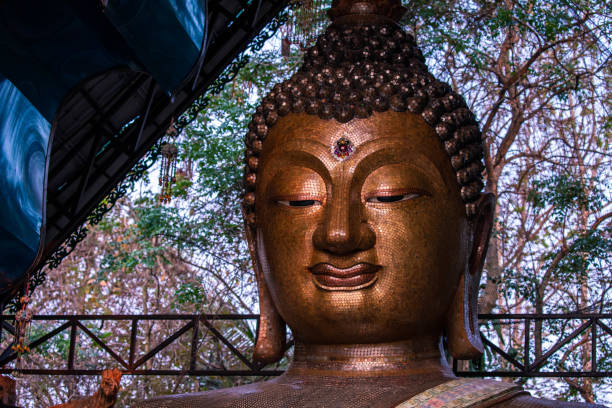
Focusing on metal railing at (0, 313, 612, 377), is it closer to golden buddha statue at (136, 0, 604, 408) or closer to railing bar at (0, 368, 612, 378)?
railing bar at (0, 368, 612, 378)

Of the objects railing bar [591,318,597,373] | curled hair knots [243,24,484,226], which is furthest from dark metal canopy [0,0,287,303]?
railing bar [591,318,597,373]

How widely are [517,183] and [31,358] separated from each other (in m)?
7.33

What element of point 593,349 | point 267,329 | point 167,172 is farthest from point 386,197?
point 593,349

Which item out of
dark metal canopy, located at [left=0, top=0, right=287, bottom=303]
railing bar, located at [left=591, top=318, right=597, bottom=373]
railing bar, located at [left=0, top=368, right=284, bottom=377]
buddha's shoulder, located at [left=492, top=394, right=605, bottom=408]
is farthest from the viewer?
railing bar, located at [left=0, top=368, right=284, bottom=377]

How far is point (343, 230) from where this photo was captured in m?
3.86

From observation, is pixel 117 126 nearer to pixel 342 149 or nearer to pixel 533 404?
pixel 342 149

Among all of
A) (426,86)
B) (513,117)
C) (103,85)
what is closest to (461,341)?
(426,86)

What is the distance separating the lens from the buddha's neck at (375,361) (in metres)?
4.05

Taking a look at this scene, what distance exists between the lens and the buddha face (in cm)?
397

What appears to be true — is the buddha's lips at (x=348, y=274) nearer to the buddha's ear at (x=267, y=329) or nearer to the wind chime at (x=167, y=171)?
the buddha's ear at (x=267, y=329)

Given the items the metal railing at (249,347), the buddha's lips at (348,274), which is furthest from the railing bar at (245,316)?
the buddha's lips at (348,274)

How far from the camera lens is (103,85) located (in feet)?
21.7

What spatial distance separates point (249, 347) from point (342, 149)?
23.8 ft

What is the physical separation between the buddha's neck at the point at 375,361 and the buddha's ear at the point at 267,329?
1.09ft
